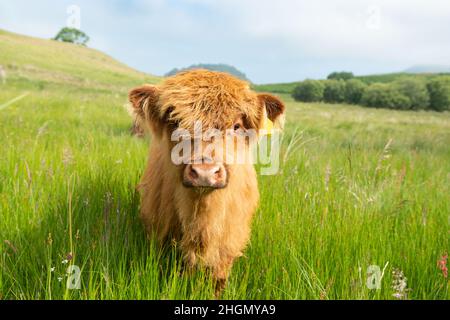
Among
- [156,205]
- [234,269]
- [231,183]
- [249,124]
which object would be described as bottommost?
[234,269]

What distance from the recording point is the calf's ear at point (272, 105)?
278cm

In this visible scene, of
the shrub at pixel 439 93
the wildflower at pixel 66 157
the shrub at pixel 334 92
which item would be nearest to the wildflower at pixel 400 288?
the wildflower at pixel 66 157

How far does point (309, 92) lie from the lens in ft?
197

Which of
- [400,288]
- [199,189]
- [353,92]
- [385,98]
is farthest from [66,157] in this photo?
[353,92]

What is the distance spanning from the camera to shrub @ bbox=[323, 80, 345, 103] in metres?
57.8

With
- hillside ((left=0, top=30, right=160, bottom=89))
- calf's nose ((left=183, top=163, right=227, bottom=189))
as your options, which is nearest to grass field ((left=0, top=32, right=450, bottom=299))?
calf's nose ((left=183, top=163, right=227, bottom=189))

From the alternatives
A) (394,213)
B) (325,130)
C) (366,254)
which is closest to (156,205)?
(366,254)

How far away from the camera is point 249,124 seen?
2.69m

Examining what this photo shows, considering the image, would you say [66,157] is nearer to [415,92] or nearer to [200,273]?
[200,273]

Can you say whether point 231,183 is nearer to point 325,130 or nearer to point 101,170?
point 101,170

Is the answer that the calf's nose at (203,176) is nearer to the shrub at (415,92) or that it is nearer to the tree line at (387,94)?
the tree line at (387,94)
